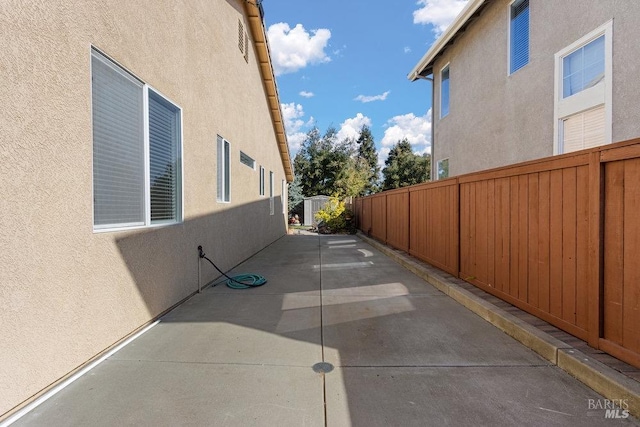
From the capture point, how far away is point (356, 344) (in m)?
3.18

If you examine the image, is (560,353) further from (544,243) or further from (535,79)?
(535,79)

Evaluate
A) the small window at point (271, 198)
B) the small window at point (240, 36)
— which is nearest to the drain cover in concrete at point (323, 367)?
the small window at point (240, 36)

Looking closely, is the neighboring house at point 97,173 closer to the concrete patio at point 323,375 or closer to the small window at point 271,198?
the concrete patio at point 323,375

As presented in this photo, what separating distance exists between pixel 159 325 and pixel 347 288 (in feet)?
9.22

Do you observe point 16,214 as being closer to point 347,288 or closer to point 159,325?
point 159,325

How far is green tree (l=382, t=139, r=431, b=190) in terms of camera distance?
36438 mm

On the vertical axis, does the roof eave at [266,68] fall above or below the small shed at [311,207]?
above

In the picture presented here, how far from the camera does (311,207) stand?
22.9 metres

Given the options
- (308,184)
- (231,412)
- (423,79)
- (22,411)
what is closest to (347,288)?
(231,412)

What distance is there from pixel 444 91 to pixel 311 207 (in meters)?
13.1

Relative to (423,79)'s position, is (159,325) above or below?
below

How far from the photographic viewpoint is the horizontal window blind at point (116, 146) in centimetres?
292

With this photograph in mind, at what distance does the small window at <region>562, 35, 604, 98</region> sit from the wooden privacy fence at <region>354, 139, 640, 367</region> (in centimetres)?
326

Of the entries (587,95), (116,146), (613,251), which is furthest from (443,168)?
(116,146)
